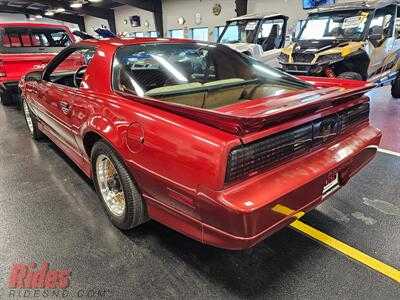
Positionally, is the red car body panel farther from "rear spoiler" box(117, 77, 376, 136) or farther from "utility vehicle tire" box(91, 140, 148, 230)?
"rear spoiler" box(117, 77, 376, 136)

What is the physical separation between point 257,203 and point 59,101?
6.73 feet

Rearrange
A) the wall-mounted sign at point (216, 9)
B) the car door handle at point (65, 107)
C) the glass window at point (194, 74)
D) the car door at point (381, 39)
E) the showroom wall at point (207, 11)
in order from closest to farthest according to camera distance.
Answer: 1. the glass window at point (194, 74)
2. the car door handle at point (65, 107)
3. the car door at point (381, 39)
4. the showroom wall at point (207, 11)
5. the wall-mounted sign at point (216, 9)

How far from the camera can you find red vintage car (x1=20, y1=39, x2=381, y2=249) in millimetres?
1310

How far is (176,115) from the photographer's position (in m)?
1.52

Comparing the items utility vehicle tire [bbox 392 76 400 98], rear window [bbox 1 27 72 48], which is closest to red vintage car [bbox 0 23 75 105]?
rear window [bbox 1 27 72 48]

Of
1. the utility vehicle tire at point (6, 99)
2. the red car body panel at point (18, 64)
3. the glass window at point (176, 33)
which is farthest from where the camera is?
the glass window at point (176, 33)

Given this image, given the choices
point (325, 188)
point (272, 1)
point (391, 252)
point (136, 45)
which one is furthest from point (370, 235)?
point (272, 1)

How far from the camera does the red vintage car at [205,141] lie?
1310 mm

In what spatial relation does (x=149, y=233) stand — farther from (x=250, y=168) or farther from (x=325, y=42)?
(x=325, y=42)

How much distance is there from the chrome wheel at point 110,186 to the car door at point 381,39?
5.38 meters

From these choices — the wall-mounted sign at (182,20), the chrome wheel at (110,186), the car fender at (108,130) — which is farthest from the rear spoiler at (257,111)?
the wall-mounted sign at (182,20)

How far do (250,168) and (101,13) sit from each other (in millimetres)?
22267

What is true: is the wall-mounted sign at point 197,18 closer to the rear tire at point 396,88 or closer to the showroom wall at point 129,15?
the showroom wall at point 129,15

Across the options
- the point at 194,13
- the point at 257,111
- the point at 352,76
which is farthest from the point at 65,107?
the point at 194,13
